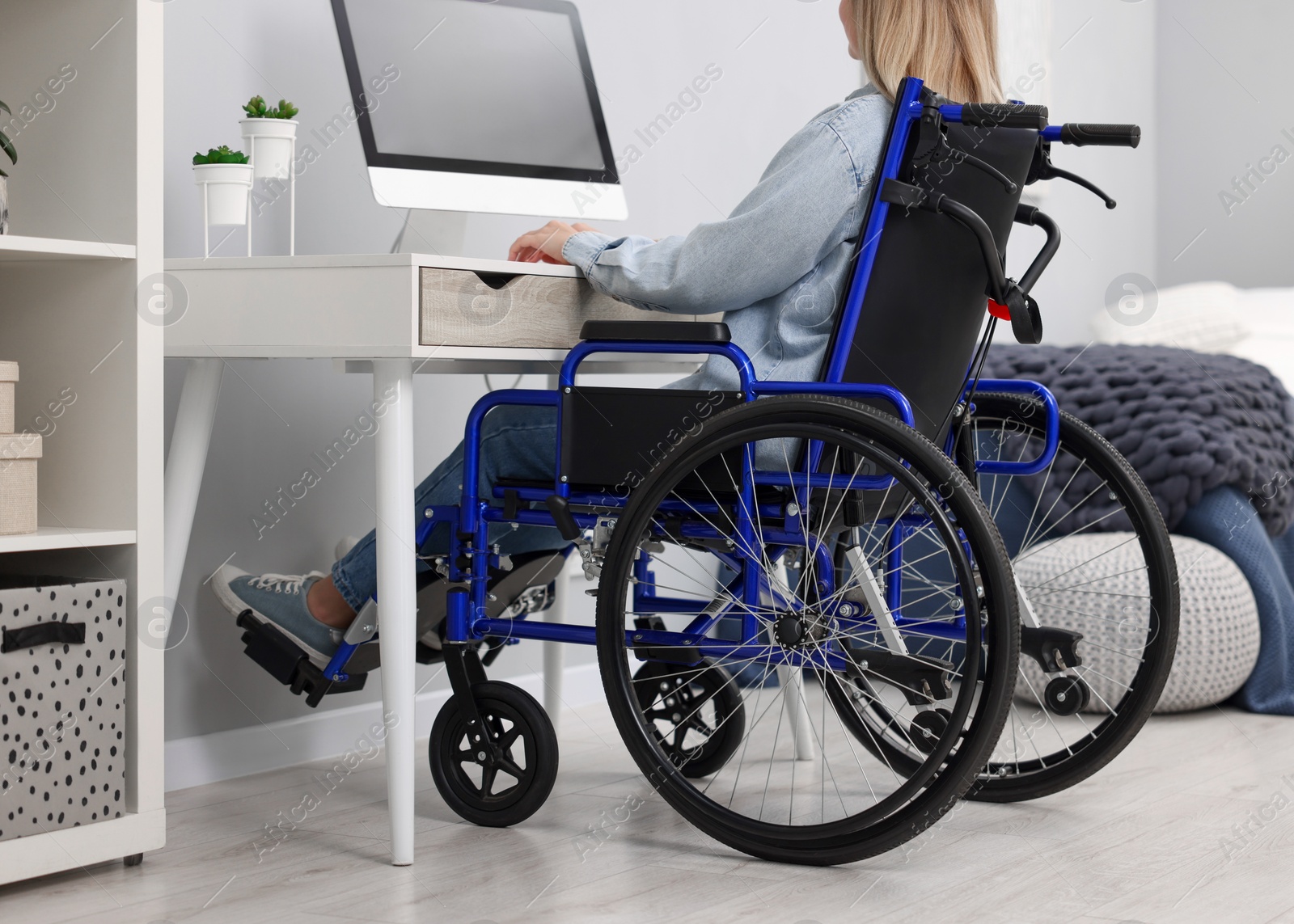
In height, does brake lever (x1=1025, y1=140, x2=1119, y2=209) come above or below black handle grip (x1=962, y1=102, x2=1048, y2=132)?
below

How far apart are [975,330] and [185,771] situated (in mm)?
1212

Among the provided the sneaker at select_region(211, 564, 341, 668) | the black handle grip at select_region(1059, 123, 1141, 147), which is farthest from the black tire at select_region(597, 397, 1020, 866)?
the sneaker at select_region(211, 564, 341, 668)

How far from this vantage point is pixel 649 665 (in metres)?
1.86

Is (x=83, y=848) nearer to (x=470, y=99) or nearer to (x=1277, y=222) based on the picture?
(x=470, y=99)

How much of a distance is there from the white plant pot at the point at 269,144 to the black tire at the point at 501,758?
0.70 metres

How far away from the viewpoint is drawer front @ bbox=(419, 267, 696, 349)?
5.06 feet

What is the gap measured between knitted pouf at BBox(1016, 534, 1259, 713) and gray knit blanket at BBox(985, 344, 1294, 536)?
117mm

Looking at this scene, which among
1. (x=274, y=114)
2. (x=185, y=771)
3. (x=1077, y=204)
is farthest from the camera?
(x=1077, y=204)

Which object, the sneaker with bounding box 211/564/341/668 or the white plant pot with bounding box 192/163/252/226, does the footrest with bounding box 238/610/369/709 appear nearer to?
the sneaker with bounding box 211/564/341/668

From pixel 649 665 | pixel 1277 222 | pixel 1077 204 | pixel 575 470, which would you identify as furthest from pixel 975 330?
pixel 1277 222

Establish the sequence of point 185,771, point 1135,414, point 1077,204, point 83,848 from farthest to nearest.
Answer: point 1077,204
point 1135,414
point 185,771
point 83,848

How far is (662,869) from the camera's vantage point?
1559 mm

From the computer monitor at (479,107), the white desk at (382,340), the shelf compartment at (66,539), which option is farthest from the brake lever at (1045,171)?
the shelf compartment at (66,539)

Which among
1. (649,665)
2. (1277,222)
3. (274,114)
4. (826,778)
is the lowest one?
(826,778)
